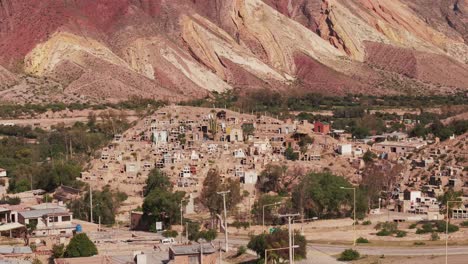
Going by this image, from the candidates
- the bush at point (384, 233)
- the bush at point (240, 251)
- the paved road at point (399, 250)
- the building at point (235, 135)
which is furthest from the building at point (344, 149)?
the bush at point (240, 251)

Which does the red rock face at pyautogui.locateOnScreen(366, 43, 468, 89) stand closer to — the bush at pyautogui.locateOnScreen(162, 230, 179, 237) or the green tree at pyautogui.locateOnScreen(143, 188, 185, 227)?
the green tree at pyautogui.locateOnScreen(143, 188, 185, 227)

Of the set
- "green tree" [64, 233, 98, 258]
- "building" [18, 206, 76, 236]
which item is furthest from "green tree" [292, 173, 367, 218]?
"green tree" [64, 233, 98, 258]

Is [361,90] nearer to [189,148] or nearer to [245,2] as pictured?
[245,2]

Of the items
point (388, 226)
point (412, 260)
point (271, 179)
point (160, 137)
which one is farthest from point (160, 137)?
point (412, 260)

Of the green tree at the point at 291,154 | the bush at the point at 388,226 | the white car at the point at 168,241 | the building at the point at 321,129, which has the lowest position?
the white car at the point at 168,241

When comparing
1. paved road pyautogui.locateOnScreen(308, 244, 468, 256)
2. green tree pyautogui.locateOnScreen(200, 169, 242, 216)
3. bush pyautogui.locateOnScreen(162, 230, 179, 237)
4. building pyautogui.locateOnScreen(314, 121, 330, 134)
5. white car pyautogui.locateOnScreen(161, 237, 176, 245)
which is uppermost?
building pyautogui.locateOnScreen(314, 121, 330, 134)

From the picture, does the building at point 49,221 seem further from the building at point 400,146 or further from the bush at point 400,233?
→ the building at point 400,146

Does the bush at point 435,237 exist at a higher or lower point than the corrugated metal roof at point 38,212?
lower
